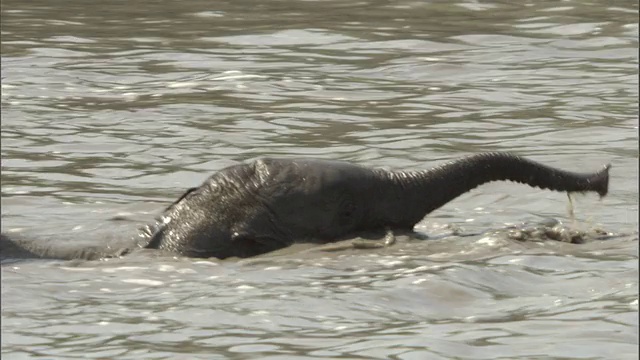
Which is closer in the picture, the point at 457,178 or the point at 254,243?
the point at 254,243

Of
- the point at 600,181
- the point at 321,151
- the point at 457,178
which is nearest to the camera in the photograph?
the point at 457,178

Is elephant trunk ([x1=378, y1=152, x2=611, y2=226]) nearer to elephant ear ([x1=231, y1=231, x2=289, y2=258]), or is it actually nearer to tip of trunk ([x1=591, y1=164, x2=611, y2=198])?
tip of trunk ([x1=591, y1=164, x2=611, y2=198])

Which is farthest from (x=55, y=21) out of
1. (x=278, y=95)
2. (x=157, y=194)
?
(x=157, y=194)

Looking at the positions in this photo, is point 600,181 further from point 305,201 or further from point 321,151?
point 321,151

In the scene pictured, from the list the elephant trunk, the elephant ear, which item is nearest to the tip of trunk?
the elephant trunk

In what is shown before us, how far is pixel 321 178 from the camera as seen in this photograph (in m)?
10.2

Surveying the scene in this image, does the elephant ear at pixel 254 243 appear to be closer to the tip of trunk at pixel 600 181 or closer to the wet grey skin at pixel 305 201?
the wet grey skin at pixel 305 201

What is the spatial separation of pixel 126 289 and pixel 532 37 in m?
10.2

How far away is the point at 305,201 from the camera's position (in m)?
10.1

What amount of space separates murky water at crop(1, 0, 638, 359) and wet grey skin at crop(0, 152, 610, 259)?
23 cm

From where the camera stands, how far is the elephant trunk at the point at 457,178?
34.4 ft

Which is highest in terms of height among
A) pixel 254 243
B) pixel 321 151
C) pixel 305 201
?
pixel 305 201

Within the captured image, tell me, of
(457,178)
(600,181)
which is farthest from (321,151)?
(600,181)

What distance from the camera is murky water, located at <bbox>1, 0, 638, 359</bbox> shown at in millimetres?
8320
